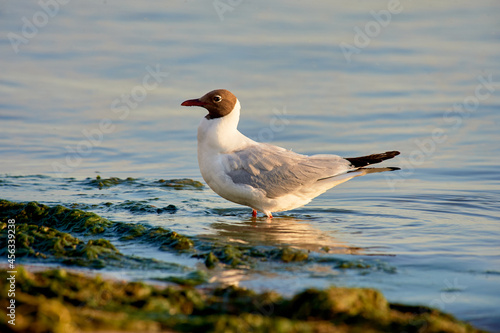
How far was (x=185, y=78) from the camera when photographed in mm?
13555

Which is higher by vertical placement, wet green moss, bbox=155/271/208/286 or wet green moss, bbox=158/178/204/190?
wet green moss, bbox=158/178/204/190

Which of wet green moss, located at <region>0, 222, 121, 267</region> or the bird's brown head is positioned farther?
the bird's brown head

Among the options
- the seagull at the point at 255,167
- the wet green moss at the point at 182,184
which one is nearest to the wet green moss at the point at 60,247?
the seagull at the point at 255,167

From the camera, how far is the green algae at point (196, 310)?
3348 millimetres

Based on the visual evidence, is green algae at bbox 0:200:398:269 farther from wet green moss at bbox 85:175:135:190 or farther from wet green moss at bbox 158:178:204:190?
wet green moss at bbox 158:178:204:190

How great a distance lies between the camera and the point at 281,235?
275 inches

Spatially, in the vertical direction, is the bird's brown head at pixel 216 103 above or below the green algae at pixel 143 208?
above

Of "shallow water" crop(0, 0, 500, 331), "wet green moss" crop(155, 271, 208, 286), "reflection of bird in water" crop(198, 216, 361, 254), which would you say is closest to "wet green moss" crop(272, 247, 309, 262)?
"shallow water" crop(0, 0, 500, 331)

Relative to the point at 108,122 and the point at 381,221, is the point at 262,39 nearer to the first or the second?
the point at 108,122

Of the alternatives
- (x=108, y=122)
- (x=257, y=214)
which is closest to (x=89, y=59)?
(x=108, y=122)

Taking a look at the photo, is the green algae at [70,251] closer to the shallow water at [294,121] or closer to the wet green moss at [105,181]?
the shallow water at [294,121]

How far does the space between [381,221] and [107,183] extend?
374cm

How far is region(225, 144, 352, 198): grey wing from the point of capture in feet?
24.7

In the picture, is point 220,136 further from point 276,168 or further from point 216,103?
point 276,168
